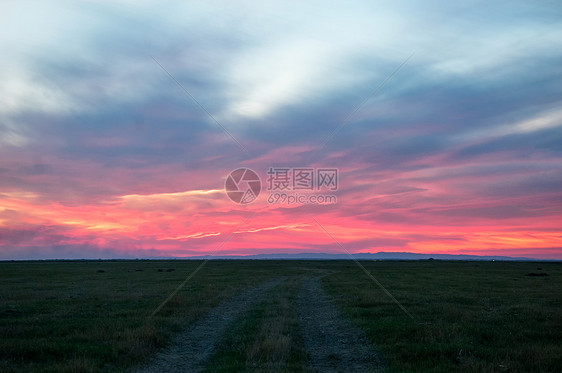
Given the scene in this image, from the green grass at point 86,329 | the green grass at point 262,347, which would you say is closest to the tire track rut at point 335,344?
the green grass at point 262,347

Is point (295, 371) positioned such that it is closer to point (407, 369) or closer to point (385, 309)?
point (407, 369)

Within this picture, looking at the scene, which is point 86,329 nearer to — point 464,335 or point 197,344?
point 197,344

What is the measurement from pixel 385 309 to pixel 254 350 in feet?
39.5

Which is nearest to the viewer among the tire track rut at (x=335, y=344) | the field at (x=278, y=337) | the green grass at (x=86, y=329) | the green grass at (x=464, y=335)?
the green grass at (x=464, y=335)

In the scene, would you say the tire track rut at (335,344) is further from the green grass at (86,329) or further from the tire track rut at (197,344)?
the green grass at (86,329)

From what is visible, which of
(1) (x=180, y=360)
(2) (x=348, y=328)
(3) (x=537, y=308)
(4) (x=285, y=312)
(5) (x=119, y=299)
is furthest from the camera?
(5) (x=119, y=299)

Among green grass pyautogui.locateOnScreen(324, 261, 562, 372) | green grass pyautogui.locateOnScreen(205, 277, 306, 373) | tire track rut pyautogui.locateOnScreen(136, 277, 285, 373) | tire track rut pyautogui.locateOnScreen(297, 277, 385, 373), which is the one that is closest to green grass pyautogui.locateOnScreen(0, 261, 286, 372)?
tire track rut pyautogui.locateOnScreen(136, 277, 285, 373)

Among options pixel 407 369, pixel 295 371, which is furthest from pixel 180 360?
pixel 407 369

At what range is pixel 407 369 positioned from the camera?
39.2 ft

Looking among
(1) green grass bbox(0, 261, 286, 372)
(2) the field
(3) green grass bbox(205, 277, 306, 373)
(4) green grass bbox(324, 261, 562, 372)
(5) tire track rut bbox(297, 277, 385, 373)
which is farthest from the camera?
(1) green grass bbox(0, 261, 286, 372)

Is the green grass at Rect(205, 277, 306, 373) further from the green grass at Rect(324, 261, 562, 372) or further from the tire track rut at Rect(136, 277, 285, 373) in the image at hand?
the green grass at Rect(324, 261, 562, 372)

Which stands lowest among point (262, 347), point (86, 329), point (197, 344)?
point (197, 344)

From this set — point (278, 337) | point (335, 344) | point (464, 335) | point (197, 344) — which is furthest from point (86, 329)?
point (464, 335)

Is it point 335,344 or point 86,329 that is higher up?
point 86,329
